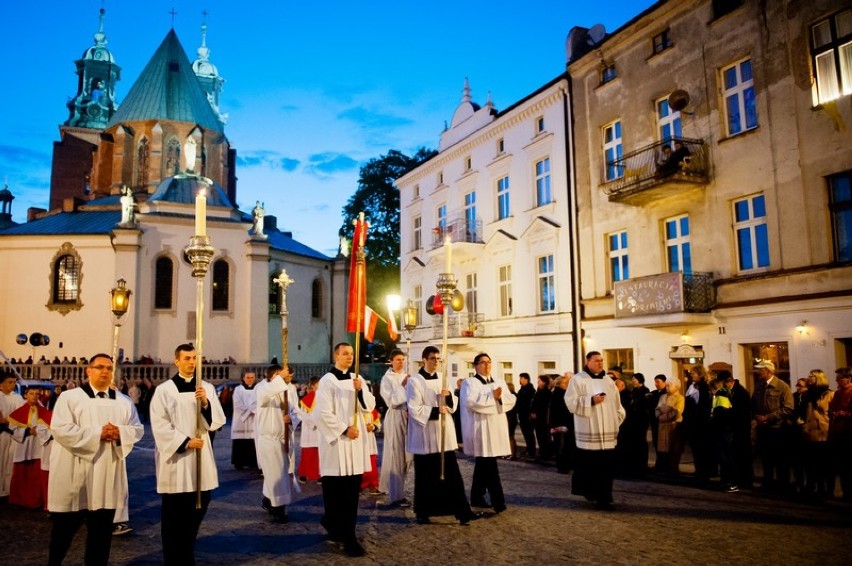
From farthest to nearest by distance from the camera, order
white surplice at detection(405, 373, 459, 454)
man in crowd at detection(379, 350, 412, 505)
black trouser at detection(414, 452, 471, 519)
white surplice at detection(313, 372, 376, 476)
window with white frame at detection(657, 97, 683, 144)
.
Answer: window with white frame at detection(657, 97, 683, 144) → man in crowd at detection(379, 350, 412, 505) → white surplice at detection(405, 373, 459, 454) → black trouser at detection(414, 452, 471, 519) → white surplice at detection(313, 372, 376, 476)

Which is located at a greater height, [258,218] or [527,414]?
[258,218]

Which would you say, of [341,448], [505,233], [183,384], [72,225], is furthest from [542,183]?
[72,225]

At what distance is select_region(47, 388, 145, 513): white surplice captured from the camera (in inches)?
246

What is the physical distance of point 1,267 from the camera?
39875mm

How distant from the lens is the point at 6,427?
10.3 metres

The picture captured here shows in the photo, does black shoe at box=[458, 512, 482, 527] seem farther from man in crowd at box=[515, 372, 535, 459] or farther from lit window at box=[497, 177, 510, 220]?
lit window at box=[497, 177, 510, 220]

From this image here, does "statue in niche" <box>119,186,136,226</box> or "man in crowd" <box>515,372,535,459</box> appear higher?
"statue in niche" <box>119,186,136,226</box>

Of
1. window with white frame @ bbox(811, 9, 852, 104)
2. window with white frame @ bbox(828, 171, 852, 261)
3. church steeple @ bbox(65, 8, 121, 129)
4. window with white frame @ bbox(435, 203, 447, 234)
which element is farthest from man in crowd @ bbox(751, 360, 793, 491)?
church steeple @ bbox(65, 8, 121, 129)

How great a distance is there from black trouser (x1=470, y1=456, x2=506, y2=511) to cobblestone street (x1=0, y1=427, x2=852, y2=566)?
20 cm

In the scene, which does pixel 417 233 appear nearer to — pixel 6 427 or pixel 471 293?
pixel 471 293

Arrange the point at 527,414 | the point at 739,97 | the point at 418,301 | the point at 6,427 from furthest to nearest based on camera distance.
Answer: the point at 418,301 → the point at 739,97 → the point at 527,414 → the point at 6,427

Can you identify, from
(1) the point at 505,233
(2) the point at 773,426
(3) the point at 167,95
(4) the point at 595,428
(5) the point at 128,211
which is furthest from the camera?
(3) the point at 167,95

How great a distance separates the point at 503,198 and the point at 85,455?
20952 millimetres

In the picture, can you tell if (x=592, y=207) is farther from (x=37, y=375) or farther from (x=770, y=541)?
(x=37, y=375)
